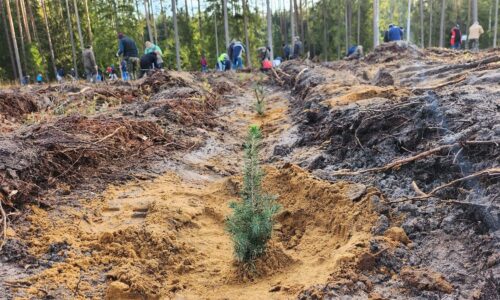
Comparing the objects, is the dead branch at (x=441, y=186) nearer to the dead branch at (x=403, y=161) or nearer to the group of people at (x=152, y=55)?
the dead branch at (x=403, y=161)

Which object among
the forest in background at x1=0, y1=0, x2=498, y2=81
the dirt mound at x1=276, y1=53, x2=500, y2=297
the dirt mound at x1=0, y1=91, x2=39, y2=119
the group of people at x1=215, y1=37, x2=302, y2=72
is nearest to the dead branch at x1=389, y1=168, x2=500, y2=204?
the dirt mound at x1=276, y1=53, x2=500, y2=297

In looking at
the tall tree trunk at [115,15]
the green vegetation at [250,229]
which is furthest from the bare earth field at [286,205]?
the tall tree trunk at [115,15]

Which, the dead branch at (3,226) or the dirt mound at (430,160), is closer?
the dirt mound at (430,160)

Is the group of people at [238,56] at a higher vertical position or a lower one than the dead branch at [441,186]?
higher

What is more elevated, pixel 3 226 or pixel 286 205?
pixel 3 226

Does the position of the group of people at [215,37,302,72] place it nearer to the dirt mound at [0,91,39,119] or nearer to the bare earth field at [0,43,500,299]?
the dirt mound at [0,91,39,119]

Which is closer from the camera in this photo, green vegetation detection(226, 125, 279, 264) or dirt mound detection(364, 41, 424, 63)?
green vegetation detection(226, 125, 279, 264)

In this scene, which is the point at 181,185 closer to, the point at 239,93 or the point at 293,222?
the point at 293,222

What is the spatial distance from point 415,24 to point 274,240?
5182cm

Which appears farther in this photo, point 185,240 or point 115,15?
point 115,15

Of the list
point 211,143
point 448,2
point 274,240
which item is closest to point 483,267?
point 274,240

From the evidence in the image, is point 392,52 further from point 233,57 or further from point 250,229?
point 250,229

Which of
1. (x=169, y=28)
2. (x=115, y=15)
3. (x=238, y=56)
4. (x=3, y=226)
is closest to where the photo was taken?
(x=3, y=226)

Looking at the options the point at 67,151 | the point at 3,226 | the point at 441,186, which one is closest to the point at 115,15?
the point at 67,151
